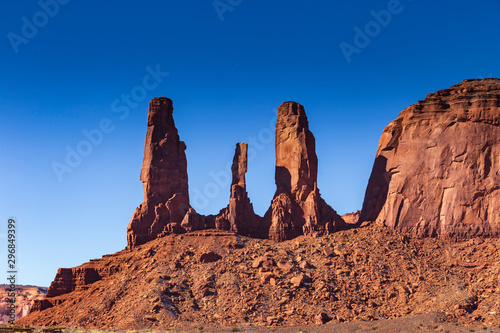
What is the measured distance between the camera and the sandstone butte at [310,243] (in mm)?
75500

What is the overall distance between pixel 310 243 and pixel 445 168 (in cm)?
1809

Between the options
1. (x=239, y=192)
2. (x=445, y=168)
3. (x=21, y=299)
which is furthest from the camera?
(x=21, y=299)

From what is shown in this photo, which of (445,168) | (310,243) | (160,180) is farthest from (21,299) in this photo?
(445,168)

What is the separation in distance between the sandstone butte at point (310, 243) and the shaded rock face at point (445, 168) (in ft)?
0.41

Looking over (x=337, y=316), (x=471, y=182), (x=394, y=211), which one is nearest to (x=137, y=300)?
(x=337, y=316)

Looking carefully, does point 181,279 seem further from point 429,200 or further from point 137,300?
point 429,200

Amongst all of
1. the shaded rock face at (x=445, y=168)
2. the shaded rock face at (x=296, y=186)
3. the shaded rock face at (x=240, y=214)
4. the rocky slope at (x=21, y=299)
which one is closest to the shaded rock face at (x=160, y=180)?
the shaded rock face at (x=240, y=214)

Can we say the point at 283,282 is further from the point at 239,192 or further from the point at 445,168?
the point at 445,168

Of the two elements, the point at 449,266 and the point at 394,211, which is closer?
the point at 449,266

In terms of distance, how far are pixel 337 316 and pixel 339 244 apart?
43.7 feet

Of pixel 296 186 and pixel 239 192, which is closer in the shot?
pixel 239 192

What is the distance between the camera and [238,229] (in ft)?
291

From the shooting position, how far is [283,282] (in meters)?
78.0

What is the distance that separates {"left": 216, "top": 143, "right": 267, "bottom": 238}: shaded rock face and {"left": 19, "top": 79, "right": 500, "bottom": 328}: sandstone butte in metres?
0.16
